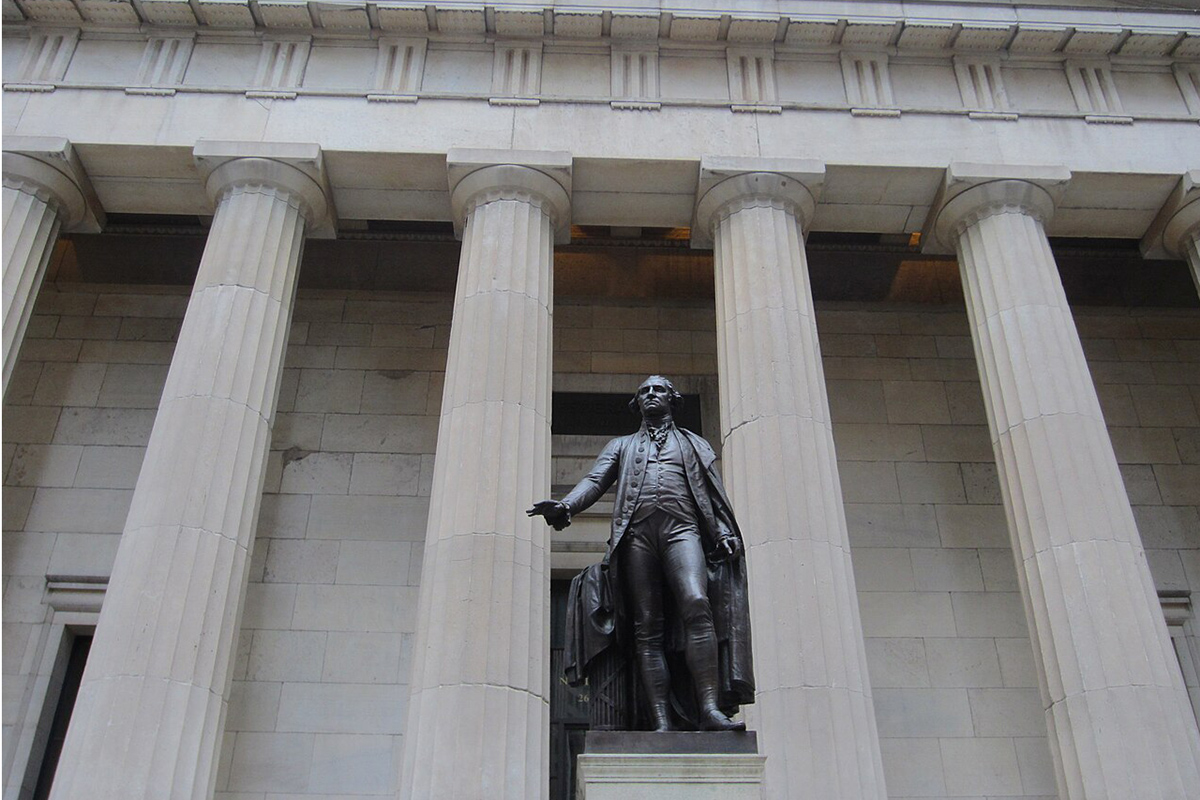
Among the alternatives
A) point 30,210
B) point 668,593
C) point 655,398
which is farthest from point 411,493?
point 668,593

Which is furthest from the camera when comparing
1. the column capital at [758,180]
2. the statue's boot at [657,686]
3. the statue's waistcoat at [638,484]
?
the column capital at [758,180]

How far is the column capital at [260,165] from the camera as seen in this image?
47.3 ft

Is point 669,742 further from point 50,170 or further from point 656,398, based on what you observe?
point 50,170

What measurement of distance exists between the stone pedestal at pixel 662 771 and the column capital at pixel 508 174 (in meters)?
9.27

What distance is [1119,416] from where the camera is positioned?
709 inches

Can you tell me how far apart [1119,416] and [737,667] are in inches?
522

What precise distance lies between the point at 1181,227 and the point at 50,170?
51.7 feet

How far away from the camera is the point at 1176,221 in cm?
1519

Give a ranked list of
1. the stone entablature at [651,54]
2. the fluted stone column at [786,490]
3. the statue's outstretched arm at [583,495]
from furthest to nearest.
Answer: the stone entablature at [651,54] → the fluted stone column at [786,490] → the statue's outstretched arm at [583,495]

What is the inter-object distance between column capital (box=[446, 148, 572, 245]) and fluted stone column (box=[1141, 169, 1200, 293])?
28.2ft

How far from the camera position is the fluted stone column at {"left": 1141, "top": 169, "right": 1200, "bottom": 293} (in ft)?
48.8

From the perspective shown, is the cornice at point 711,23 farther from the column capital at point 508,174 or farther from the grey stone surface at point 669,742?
the grey stone surface at point 669,742

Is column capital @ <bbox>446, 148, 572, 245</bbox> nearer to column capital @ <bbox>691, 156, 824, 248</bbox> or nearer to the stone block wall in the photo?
column capital @ <bbox>691, 156, 824, 248</bbox>

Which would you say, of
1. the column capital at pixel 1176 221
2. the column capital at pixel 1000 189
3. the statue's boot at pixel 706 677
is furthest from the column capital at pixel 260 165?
the column capital at pixel 1176 221
